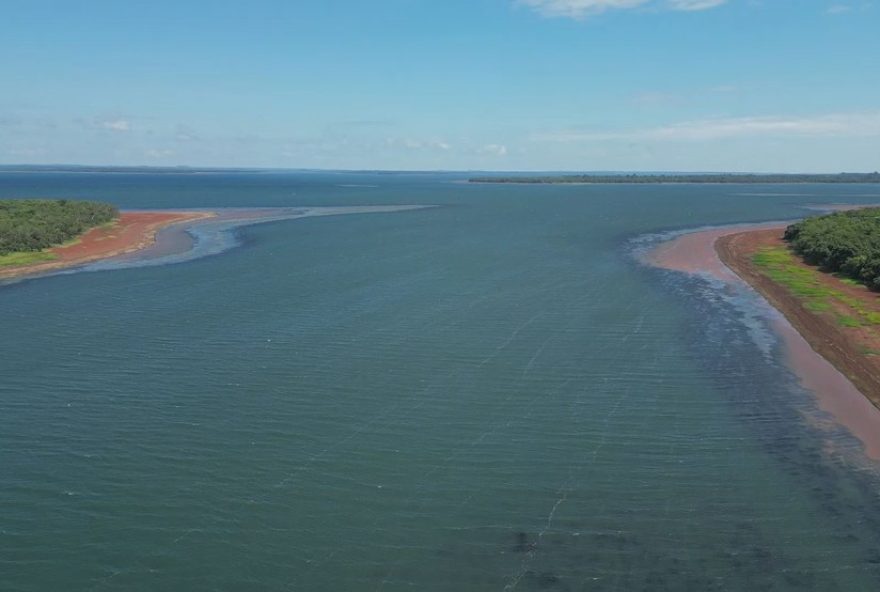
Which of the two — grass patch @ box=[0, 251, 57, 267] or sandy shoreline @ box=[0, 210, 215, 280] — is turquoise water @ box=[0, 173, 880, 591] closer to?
sandy shoreline @ box=[0, 210, 215, 280]

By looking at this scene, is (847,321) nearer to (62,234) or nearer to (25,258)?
(25,258)

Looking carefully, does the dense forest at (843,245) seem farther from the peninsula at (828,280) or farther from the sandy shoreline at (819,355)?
the sandy shoreline at (819,355)

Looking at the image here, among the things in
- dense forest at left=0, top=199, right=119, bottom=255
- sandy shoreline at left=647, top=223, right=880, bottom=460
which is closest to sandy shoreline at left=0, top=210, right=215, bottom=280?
dense forest at left=0, top=199, right=119, bottom=255

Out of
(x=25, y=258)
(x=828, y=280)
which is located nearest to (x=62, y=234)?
(x=25, y=258)

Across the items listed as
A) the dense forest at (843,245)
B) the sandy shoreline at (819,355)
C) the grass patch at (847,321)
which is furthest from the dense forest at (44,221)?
the dense forest at (843,245)

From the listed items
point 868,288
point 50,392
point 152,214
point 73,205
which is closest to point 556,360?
point 50,392
